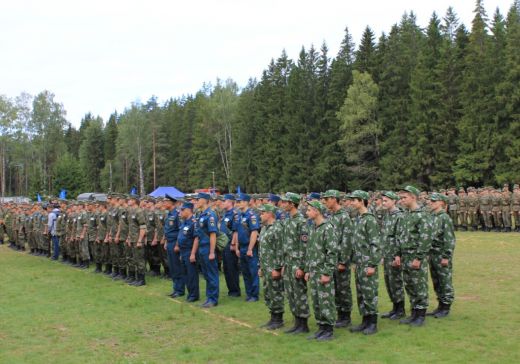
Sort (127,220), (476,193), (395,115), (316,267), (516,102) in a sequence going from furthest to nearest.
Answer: (395,115), (516,102), (476,193), (127,220), (316,267)

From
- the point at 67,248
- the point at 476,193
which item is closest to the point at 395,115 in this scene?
the point at 476,193

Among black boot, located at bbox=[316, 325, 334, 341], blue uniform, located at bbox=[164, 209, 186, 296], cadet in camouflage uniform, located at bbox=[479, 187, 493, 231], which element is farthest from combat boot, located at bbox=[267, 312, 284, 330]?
cadet in camouflage uniform, located at bbox=[479, 187, 493, 231]

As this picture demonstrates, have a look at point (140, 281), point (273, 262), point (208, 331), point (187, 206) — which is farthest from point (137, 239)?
point (273, 262)

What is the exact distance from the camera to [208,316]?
1029 centimetres

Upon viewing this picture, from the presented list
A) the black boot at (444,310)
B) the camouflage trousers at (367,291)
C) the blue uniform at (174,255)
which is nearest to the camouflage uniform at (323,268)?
the camouflage trousers at (367,291)

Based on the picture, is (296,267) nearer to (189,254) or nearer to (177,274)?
(189,254)

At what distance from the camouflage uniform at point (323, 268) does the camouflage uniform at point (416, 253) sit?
1.48 metres

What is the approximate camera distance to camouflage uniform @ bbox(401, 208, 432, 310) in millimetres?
8773

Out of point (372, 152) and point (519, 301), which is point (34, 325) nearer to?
point (519, 301)

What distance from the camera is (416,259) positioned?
346 inches

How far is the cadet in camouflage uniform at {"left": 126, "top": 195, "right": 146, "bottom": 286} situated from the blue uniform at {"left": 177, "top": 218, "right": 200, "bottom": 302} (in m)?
2.17

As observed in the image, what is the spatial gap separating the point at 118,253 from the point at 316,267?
8434mm

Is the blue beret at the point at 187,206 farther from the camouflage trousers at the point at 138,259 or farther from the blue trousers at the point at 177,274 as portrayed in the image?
the camouflage trousers at the point at 138,259

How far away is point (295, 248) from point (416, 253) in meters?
1.98
